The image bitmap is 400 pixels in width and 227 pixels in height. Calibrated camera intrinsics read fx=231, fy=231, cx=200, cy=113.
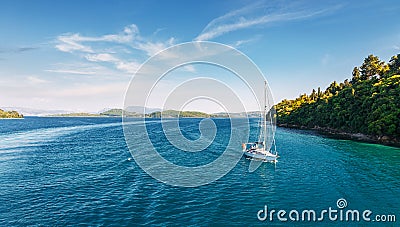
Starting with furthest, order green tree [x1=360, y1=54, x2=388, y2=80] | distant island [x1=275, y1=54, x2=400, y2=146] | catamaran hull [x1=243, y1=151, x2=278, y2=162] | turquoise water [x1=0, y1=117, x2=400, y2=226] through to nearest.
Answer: green tree [x1=360, y1=54, x2=388, y2=80] < distant island [x1=275, y1=54, x2=400, y2=146] < catamaran hull [x1=243, y1=151, x2=278, y2=162] < turquoise water [x1=0, y1=117, x2=400, y2=226]

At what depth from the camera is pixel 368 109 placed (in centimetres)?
8100

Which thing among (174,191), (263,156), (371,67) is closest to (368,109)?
(371,67)

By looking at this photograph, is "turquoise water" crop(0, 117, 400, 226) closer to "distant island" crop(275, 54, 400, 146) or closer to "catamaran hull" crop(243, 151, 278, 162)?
"catamaran hull" crop(243, 151, 278, 162)

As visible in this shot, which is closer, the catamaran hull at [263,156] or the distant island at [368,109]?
the catamaran hull at [263,156]

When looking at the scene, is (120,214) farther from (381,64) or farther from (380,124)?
(381,64)

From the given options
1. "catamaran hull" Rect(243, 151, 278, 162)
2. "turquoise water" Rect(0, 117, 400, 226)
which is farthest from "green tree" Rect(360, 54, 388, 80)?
"catamaran hull" Rect(243, 151, 278, 162)

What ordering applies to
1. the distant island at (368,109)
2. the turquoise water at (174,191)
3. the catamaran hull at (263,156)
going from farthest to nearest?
1. the distant island at (368,109)
2. the catamaran hull at (263,156)
3. the turquoise water at (174,191)

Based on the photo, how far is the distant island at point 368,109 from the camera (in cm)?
7075

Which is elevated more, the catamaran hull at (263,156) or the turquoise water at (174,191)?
the catamaran hull at (263,156)

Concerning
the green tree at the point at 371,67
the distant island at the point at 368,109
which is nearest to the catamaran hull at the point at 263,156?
the distant island at the point at 368,109

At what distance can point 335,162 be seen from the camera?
48.5m

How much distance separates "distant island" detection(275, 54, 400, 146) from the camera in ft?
232

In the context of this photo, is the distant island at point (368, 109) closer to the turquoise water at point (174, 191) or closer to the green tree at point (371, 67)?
the green tree at point (371, 67)

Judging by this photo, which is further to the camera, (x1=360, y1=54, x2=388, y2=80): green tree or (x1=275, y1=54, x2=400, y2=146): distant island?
(x1=360, y1=54, x2=388, y2=80): green tree
